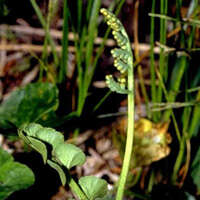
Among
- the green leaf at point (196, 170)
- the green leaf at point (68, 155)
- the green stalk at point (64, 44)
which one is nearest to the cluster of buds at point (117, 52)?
the green leaf at point (68, 155)

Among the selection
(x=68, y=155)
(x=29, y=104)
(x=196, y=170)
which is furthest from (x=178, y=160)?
(x=68, y=155)

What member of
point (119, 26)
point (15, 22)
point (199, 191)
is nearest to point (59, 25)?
point (15, 22)

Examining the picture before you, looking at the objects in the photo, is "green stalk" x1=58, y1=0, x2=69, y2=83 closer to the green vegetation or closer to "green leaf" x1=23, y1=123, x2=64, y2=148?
the green vegetation

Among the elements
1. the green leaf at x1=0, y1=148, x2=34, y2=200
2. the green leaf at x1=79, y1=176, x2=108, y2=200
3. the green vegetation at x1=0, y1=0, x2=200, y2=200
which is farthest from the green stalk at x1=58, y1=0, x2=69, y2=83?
the green leaf at x1=79, y1=176, x2=108, y2=200

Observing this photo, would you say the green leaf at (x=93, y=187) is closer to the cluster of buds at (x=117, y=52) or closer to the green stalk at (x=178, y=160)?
the cluster of buds at (x=117, y=52)

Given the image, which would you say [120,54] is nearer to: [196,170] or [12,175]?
[12,175]

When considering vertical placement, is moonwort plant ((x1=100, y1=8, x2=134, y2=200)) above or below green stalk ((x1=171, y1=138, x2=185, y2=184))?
above

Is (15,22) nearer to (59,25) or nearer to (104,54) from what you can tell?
(59,25)
